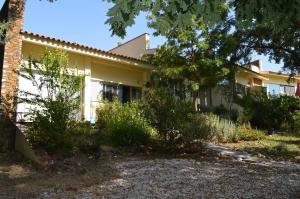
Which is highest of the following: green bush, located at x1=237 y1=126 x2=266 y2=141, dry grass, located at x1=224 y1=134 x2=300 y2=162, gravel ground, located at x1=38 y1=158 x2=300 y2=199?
green bush, located at x1=237 y1=126 x2=266 y2=141

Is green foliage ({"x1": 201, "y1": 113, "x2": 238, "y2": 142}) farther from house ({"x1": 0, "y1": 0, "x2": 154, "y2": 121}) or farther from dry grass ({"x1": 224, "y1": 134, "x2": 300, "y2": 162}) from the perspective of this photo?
house ({"x1": 0, "y1": 0, "x2": 154, "y2": 121})

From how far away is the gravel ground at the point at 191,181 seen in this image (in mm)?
6516

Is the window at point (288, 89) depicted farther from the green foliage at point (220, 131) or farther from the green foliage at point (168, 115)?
the green foliage at point (168, 115)

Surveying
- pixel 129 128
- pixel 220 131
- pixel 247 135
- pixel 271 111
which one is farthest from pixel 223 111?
pixel 129 128

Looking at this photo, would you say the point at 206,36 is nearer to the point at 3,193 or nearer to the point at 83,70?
the point at 83,70

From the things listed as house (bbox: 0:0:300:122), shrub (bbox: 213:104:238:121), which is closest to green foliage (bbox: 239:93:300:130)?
shrub (bbox: 213:104:238:121)

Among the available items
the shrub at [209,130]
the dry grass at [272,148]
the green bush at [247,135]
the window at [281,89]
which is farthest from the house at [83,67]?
the window at [281,89]

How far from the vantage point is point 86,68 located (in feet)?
52.5

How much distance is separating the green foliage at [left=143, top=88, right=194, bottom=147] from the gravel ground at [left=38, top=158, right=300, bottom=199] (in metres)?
1.40

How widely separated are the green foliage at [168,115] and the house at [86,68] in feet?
8.65

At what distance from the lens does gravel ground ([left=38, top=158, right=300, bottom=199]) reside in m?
6.52

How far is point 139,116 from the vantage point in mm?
12172

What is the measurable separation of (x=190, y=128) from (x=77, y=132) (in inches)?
130

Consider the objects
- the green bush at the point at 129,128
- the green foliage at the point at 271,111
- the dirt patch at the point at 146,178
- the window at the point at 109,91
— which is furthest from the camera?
the green foliage at the point at 271,111
